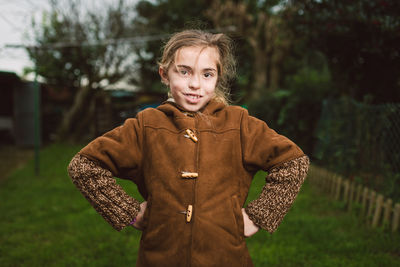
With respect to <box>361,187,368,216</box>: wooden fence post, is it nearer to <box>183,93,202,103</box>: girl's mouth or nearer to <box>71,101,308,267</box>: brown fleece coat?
<box>71,101,308,267</box>: brown fleece coat

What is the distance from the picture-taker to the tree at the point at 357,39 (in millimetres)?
4930

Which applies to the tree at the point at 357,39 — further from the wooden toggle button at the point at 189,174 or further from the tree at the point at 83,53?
the tree at the point at 83,53

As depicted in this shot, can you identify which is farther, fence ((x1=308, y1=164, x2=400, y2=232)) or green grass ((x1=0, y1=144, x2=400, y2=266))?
fence ((x1=308, y1=164, x2=400, y2=232))

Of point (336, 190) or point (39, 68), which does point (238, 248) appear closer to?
point (336, 190)

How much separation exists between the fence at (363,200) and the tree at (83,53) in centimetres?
1039

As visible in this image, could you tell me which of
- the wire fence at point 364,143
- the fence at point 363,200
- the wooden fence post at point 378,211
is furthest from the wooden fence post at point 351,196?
the wooden fence post at point 378,211

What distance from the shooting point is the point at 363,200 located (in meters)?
4.61

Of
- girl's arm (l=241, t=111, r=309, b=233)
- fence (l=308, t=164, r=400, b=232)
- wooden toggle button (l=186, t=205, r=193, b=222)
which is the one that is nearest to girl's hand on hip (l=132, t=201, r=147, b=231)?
wooden toggle button (l=186, t=205, r=193, b=222)

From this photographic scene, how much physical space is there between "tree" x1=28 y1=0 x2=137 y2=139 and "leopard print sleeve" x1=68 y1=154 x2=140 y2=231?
41.9 ft

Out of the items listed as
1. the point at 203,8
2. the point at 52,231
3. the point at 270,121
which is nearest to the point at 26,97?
the point at 203,8

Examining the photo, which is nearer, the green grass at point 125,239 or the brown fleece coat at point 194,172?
the brown fleece coat at point 194,172

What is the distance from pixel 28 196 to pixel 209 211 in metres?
5.60

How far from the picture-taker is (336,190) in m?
5.61

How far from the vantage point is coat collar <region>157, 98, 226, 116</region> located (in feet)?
5.80
